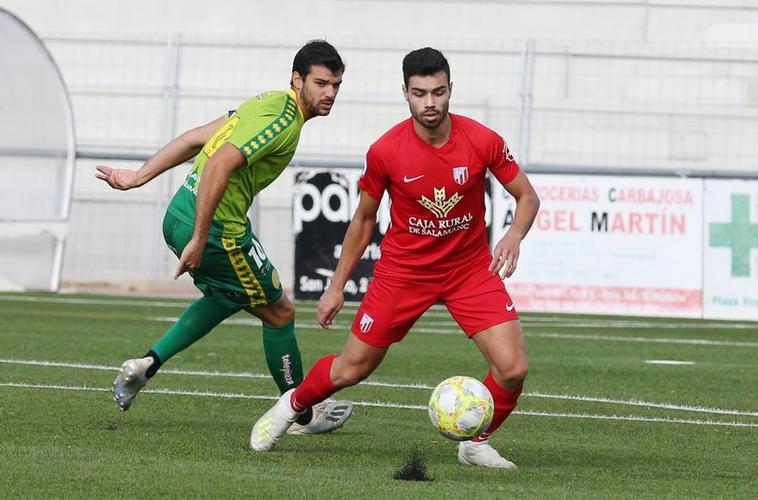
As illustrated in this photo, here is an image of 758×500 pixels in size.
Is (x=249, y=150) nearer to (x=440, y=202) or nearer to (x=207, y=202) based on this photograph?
(x=207, y=202)

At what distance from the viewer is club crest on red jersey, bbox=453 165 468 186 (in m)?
7.19

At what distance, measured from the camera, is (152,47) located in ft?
72.0

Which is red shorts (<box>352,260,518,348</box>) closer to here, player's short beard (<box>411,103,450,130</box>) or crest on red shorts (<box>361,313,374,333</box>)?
crest on red shorts (<box>361,313,374,333</box>)

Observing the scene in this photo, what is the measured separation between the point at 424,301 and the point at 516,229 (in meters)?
0.54

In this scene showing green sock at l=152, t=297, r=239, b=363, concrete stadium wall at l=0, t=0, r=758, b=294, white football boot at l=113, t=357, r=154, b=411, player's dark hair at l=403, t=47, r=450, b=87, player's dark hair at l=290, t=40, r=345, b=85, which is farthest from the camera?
concrete stadium wall at l=0, t=0, r=758, b=294

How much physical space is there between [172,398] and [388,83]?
553 inches

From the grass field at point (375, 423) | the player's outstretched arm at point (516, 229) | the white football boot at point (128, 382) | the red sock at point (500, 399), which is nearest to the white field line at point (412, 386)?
the grass field at point (375, 423)

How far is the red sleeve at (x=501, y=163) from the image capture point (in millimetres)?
7273

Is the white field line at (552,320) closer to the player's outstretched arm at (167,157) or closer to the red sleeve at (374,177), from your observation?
the player's outstretched arm at (167,157)

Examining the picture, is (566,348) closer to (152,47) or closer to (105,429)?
(105,429)

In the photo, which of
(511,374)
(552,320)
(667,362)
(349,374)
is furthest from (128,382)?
(552,320)

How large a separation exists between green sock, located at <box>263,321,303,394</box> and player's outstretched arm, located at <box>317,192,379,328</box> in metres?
0.89

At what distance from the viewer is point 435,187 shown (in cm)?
720

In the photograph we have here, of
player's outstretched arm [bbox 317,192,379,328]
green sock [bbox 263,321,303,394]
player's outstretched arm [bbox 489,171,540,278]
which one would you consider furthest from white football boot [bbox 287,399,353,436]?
player's outstretched arm [bbox 489,171,540,278]
